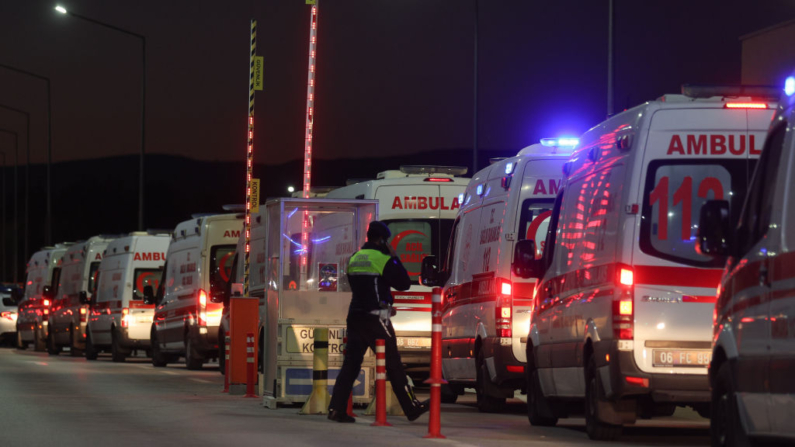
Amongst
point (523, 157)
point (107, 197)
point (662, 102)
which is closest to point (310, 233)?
point (523, 157)

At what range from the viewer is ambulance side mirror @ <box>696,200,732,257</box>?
28.9ft

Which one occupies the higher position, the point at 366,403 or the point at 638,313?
the point at 638,313

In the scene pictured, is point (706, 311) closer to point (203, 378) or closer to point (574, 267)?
point (574, 267)

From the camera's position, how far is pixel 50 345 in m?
40.8

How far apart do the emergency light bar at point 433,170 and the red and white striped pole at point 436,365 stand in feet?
26.5

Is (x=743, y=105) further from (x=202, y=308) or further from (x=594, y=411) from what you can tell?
(x=202, y=308)

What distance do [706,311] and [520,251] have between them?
9.73 feet

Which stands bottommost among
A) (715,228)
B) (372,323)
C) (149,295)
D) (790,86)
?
(149,295)

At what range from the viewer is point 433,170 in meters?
20.7

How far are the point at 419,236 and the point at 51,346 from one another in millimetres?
23034

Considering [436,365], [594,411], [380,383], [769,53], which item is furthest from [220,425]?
[769,53]

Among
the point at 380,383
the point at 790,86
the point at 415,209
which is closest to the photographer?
the point at 790,86

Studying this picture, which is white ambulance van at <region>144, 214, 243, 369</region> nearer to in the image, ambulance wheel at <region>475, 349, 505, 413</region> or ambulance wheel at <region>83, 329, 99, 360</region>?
ambulance wheel at <region>83, 329, 99, 360</region>

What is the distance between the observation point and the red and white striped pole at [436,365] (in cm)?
1195
